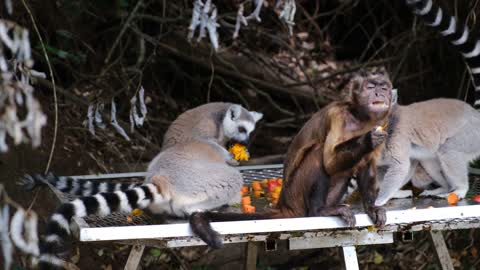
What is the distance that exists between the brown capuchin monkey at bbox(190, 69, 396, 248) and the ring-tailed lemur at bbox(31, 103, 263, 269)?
54 cm

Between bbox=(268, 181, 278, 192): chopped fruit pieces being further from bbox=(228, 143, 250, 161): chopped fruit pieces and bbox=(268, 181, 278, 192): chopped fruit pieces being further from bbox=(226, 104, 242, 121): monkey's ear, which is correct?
bbox=(226, 104, 242, 121): monkey's ear

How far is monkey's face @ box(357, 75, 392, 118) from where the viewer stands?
4.45 meters

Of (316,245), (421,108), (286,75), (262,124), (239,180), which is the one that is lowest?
(316,245)

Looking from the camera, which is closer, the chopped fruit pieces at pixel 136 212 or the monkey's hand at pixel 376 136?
the monkey's hand at pixel 376 136

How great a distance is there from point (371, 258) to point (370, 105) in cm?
371

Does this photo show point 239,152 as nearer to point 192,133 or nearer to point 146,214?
point 192,133

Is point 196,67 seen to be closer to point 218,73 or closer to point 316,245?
point 218,73

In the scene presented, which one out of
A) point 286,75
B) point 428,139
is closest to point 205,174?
point 428,139

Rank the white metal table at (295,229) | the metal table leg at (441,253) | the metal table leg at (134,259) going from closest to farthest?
the white metal table at (295,229)
the metal table leg at (134,259)
the metal table leg at (441,253)

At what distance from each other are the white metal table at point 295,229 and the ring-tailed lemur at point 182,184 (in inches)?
4.5

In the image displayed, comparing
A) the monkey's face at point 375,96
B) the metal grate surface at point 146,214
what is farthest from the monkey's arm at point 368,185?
the monkey's face at point 375,96

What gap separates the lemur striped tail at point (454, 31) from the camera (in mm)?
6207

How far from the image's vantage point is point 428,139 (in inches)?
227

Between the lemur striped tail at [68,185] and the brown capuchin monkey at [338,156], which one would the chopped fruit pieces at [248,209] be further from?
the lemur striped tail at [68,185]
